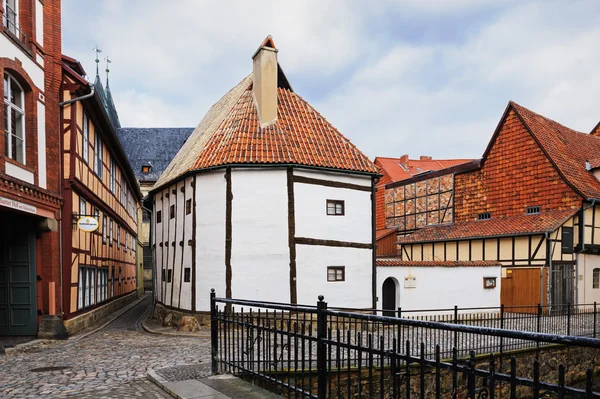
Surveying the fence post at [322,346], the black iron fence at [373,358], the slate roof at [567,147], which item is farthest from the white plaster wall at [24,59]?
the slate roof at [567,147]

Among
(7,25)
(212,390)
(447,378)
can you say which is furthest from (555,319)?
(7,25)

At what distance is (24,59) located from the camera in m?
11.6

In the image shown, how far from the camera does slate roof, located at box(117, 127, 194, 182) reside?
4512 cm

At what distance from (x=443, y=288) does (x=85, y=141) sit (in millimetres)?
14293

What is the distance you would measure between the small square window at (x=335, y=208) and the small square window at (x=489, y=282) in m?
7.53

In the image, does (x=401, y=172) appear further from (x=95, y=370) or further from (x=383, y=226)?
(x=95, y=370)

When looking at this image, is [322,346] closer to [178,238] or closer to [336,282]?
[336,282]

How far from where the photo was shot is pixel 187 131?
48562 mm

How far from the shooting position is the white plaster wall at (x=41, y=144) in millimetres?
12086

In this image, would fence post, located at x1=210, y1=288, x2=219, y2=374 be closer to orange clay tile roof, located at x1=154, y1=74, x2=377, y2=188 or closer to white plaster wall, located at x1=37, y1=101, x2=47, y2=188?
white plaster wall, located at x1=37, y1=101, x2=47, y2=188

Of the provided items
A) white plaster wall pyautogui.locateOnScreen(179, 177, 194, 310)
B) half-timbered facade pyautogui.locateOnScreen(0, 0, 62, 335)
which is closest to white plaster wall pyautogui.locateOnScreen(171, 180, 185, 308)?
white plaster wall pyautogui.locateOnScreen(179, 177, 194, 310)

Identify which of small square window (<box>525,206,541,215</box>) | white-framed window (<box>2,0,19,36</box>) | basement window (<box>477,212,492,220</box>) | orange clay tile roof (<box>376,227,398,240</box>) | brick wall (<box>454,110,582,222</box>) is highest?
white-framed window (<box>2,0,19,36</box>)

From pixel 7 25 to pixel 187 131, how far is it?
37.7 m

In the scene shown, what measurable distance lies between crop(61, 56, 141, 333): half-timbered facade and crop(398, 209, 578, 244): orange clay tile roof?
16163mm
